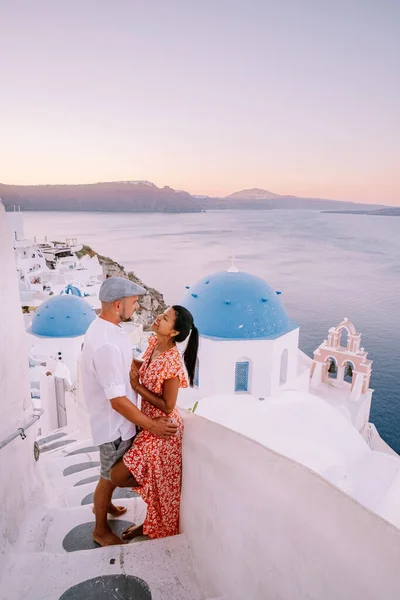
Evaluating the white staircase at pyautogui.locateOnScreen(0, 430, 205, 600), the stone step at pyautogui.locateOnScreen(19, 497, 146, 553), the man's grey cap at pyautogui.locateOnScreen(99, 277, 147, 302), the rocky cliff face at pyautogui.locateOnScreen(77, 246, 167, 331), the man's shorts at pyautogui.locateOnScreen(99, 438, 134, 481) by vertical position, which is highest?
the man's grey cap at pyautogui.locateOnScreen(99, 277, 147, 302)

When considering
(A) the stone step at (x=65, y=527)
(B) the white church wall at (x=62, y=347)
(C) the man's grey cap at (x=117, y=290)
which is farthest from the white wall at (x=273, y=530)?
(B) the white church wall at (x=62, y=347)

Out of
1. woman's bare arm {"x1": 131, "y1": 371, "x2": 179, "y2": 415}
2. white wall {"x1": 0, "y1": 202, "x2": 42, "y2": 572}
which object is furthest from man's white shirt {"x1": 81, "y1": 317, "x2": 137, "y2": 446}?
white wall {"x1": 0, "y1": 202, "x2": 42, "y2": 572}

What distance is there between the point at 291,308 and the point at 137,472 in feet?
139

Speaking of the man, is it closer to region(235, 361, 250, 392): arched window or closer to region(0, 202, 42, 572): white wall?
region(0, 202, 42, 572): white wall

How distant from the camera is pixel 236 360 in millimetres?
8984

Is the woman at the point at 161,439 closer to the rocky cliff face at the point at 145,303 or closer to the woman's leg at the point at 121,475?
the woman's leg at the point at 121,475

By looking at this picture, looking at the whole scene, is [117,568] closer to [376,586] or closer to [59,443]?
[376,586]

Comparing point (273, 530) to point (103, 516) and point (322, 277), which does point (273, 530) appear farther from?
point (322, 277)

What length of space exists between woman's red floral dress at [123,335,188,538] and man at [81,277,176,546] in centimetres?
11

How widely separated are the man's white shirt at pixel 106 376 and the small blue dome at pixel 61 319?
11.1 m

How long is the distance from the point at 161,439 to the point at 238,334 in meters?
6.37

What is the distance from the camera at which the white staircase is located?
7.36ft

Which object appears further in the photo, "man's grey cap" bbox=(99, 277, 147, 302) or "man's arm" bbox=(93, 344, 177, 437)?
"man's grey cap" bbox=(99, 277, 147, 302)

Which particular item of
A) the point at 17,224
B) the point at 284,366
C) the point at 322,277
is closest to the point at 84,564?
the point at 284,366
